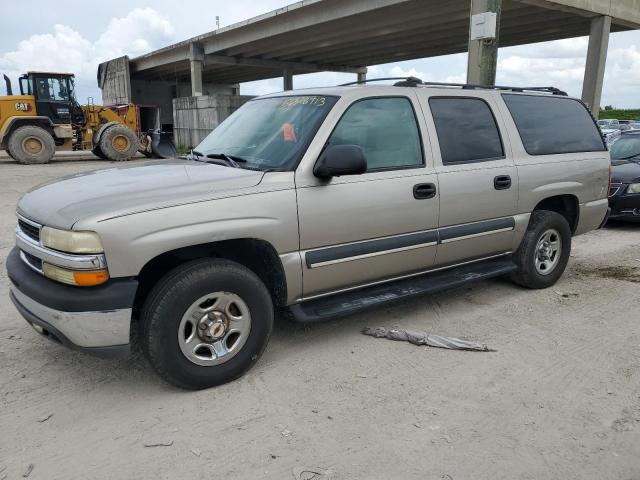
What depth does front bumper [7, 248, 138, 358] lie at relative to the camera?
285 cm

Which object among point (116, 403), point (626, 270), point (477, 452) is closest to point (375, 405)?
point (477, 452)

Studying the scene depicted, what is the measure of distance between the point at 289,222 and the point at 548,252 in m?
3.08

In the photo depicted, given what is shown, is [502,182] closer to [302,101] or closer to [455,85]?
[455,85]

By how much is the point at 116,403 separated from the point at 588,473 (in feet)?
8.46

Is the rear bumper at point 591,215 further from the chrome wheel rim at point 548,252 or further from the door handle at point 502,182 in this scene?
the door handle at point 502,182

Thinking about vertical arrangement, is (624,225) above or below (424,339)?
below

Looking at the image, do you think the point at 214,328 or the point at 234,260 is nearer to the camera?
the point at 214,328

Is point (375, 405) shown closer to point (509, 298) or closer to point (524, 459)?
point (524, 459)

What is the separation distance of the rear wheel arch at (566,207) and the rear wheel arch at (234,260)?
9.83 feet

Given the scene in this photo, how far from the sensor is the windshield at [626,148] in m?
9.12

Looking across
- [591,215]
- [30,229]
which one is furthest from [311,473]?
[591,215]

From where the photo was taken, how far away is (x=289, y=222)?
3395 millimetres

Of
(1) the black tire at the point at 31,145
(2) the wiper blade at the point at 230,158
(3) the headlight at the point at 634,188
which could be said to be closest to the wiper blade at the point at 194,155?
(2) the wiper blade at the point at 230,158

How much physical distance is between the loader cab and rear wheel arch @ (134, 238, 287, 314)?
1846cm
